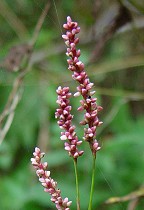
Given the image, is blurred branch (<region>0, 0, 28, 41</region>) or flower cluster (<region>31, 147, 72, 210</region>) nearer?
flower cluster (<region>31, 147, 72, 210</region>)

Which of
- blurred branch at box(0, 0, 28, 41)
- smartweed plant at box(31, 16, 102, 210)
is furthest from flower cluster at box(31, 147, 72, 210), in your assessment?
blurred branch at box(0, 0, 28, 41)

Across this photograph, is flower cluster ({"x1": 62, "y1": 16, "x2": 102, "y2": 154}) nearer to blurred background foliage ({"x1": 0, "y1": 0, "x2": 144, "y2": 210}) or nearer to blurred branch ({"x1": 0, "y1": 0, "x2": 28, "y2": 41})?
blurred background foliage ({"x1": 0, "y1": 0, "x2": 144, "y2": 210})

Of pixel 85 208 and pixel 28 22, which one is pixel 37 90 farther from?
pixel 85 208

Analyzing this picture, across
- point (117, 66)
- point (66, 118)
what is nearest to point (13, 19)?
point (117, 66)

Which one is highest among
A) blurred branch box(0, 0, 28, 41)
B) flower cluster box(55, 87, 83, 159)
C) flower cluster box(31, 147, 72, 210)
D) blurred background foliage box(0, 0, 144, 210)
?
blurred branch box(0, 0, 28, 41)

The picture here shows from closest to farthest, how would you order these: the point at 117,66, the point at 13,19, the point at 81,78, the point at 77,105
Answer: the point at 81,78 < the point at 117,66 < the point at 77,105 < the point at 13,19

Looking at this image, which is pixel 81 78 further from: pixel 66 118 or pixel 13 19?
pixel 13 19

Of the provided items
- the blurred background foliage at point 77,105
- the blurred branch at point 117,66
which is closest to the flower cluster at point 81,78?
the blurred background foliage at point 77,105
